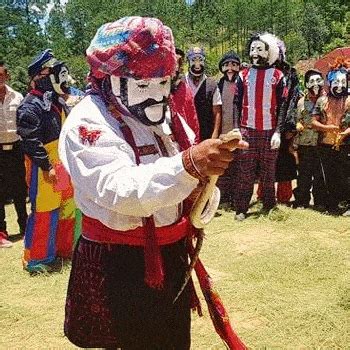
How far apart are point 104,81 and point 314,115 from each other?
14.8 feet

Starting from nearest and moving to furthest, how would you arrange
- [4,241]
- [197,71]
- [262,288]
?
[262,288], [4,241], [197,71]

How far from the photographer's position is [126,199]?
1587mm

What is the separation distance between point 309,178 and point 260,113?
113 cm

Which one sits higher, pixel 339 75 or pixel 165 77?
pixel 165 77

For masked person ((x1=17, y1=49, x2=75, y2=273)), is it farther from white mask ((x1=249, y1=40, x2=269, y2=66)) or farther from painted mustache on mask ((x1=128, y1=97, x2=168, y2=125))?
→ painted mustache on mask ((x1=128, y1=97, x2=168, y2=125))

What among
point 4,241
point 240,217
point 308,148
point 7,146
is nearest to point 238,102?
point 308,148

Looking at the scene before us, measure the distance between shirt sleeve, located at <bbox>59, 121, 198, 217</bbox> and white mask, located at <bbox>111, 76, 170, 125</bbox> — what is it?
162 millimetres

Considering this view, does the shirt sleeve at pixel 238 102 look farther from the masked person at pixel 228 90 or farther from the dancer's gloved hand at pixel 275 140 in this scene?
the dancer's gloved hand at pixel 275 140

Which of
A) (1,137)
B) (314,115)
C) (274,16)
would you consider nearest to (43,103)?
(1,137)

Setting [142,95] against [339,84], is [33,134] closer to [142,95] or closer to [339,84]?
[142,95]

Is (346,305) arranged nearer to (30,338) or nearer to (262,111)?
(30,338)

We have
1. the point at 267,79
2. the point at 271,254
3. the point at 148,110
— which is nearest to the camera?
the point at 148,110

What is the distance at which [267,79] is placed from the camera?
5754 mm

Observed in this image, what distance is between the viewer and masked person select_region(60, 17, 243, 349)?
1.68m
